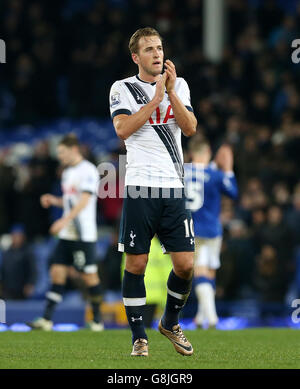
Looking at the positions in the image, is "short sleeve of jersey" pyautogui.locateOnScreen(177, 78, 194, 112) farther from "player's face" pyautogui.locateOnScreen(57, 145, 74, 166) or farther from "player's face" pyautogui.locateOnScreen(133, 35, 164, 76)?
"player's face" pyautogui.locateOnScreen(57, 145, 74, 166)

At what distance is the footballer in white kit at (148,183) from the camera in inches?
297

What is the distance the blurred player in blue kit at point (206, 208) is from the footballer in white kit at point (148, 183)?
191 inches

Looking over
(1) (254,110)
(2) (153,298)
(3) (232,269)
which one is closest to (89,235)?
(2) (153,298)

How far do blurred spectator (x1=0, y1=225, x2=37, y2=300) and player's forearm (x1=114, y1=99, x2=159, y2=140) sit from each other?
9.68 metres

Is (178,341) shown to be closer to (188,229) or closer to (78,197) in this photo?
(188,229)

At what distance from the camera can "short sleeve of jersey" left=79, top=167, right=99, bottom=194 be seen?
40.0 feet

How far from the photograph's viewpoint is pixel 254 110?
18172 millimetres

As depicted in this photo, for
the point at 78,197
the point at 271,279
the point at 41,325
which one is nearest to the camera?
the point at 41,325

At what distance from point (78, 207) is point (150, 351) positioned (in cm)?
403

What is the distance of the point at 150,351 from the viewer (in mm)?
8266

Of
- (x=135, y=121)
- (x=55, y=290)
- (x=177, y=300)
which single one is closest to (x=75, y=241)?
(x=55, y=290)

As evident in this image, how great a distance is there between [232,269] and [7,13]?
1150cm

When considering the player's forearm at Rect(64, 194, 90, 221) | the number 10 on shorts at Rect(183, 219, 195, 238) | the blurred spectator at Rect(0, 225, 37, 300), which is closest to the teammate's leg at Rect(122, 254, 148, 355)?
the number 10 on shorts at Rect(183, 219, 195, 238)

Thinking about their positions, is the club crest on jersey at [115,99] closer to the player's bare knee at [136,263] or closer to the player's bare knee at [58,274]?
the player's bare knee at [136,263]
